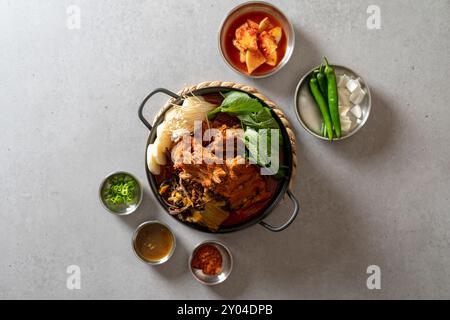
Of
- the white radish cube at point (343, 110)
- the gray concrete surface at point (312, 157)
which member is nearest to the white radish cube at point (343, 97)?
the white radish cube at point (343, 110)

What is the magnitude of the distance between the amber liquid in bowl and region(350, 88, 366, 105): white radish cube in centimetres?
140

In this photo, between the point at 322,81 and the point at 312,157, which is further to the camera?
the point at 312,157

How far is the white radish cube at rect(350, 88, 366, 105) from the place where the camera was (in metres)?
2.85

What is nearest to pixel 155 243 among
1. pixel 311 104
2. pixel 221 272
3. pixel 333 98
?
pixel 221 272

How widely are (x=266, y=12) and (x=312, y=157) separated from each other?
95cm

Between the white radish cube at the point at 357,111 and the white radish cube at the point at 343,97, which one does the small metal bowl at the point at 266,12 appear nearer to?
the white radish cube at the point at 343,97

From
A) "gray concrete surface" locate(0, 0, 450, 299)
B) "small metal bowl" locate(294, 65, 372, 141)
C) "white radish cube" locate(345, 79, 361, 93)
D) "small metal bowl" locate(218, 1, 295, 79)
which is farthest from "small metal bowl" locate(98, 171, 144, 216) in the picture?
"white radish cube" locate(345, 79, 361, 93)

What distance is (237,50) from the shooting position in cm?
289

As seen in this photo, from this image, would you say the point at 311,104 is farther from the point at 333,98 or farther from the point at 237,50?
the point at 237,50

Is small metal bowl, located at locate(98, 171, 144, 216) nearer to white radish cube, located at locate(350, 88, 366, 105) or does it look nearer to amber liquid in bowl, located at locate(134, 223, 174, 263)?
amber liquid in bowl, located at locate(134, 223, 174, 263)

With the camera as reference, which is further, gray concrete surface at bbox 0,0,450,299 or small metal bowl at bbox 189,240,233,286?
gray concrete surface at bbox 0,0,450,299

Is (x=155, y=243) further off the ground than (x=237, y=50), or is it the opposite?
(x=237, y=50)

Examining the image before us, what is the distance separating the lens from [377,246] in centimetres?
296

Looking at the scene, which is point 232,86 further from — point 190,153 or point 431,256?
point 431,256
